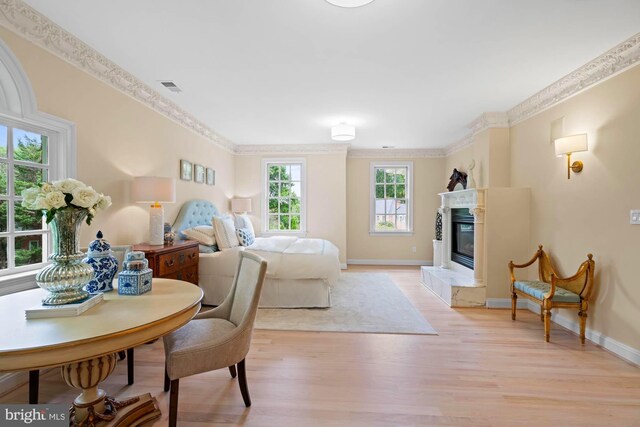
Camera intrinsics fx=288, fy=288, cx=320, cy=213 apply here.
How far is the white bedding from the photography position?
11.9 ft

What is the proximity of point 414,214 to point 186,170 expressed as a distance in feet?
15.6

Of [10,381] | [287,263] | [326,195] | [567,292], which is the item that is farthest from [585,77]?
[10,381]

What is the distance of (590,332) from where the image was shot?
9.20ft

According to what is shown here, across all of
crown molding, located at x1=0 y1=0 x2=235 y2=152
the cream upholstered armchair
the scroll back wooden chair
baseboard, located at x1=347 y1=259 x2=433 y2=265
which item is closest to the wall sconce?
the scroll back wooden chair

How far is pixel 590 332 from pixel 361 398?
8.22 feet

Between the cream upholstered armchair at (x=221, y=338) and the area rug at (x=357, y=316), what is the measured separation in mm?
1209

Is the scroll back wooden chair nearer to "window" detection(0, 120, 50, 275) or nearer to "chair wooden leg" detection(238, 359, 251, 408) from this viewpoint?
"chair wooden leg" detection(238, 359, 251, 408)

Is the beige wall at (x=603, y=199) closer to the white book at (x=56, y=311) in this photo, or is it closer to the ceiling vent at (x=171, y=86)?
the white book at (x=56, y=311)

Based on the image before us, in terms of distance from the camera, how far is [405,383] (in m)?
2.12

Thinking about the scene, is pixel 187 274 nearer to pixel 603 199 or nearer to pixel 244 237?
pixel 244 237

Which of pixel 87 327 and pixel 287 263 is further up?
pixel 87 327

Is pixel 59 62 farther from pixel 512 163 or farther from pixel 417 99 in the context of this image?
pixel 512 163

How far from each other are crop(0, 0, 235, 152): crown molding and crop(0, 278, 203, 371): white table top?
1.84 m

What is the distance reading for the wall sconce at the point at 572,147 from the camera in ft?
9.09
